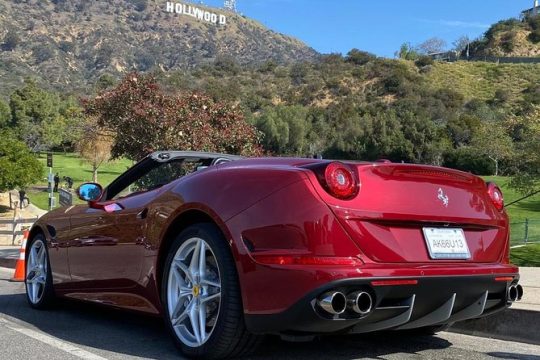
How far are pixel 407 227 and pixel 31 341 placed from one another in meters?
2.94

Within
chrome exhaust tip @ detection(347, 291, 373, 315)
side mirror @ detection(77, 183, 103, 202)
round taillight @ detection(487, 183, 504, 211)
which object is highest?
round taillight @ detection(487, 183, 504, 211)

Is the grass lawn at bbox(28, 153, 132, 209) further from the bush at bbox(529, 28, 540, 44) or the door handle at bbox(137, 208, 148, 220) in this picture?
the bush at bbox(529, 28, 540, 44)

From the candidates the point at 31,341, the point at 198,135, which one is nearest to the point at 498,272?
the point at 31,341

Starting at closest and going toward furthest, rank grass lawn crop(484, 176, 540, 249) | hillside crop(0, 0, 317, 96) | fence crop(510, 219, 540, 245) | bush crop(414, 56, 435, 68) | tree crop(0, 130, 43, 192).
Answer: fence crop(510, 219, 540, 245)
grass lawn crop(484, 176, 540, 249)
tree crop(0, 130, 43, 192)
bush crop(414, 56, 435, 68)
hillside crop(0, 0, 317, 96)

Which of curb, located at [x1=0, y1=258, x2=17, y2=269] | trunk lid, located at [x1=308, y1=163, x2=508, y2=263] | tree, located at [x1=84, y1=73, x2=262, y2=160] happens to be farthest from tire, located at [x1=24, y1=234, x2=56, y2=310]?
curb, located at [x1=0, y1=258, x2=17, y2=269]

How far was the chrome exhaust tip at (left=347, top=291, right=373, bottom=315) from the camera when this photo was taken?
11.0 feet

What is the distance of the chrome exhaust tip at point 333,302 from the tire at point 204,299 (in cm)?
57

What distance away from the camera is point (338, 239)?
3443mm

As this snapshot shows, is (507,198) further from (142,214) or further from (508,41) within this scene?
(508,41)

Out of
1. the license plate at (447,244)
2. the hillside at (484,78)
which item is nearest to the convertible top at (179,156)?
the license plate at (447,244)

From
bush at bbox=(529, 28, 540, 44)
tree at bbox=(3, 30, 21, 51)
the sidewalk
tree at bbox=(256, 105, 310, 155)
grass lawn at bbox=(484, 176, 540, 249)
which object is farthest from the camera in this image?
tree at bbox=(3, 30, 21, 51)

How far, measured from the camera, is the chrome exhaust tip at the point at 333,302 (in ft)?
10.9

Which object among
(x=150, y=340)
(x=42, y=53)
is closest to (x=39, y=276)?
(x=150, y=340)

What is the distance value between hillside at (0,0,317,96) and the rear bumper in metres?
114
